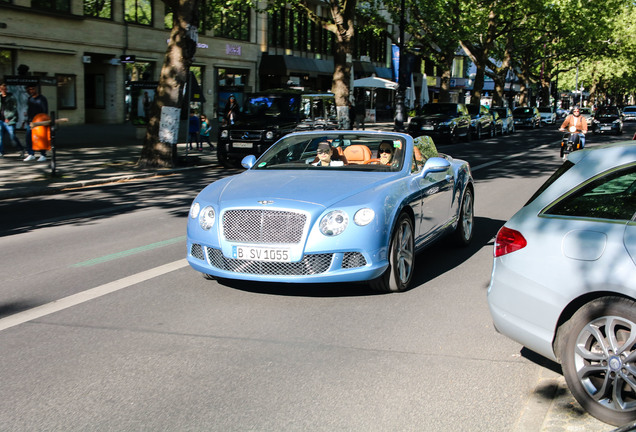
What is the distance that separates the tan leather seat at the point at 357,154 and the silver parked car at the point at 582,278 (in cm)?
349

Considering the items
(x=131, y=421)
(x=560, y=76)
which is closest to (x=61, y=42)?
(x=131, y=421)

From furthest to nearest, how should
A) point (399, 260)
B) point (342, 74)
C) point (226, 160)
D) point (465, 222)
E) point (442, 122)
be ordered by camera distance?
point (442, 122)
point (342, 74)
point (226, 160)
point (465, 222)
point (399, 260)

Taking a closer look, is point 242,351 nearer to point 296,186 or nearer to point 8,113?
point 296,186

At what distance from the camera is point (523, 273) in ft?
14.0

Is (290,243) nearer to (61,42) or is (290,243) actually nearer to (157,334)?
(157,334)

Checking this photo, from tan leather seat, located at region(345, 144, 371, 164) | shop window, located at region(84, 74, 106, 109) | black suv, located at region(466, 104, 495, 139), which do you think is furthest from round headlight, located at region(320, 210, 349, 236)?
shop window, located at region(84, 74, 106, 109)

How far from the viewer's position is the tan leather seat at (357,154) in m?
8.00

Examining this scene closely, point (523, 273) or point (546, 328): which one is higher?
point (523, 273)

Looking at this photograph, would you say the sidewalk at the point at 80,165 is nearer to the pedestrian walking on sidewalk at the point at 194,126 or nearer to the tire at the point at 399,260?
the pedestrian walking on sidewalk at the point at 194,126

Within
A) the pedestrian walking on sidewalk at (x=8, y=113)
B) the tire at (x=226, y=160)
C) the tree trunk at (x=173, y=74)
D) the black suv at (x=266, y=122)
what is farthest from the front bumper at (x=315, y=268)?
the pedestrian walking on sidewalk at (x=8, y=113)

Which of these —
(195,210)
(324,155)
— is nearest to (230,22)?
(324,155)

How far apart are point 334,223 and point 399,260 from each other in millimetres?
818

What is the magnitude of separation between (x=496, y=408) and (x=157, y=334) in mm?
2475

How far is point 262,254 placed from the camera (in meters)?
6.16
